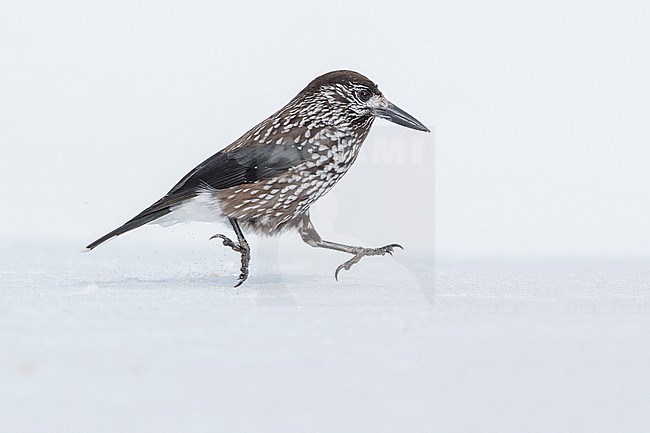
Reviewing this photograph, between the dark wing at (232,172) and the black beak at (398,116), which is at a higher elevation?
the black beak at (398,116)

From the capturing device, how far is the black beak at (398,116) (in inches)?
221

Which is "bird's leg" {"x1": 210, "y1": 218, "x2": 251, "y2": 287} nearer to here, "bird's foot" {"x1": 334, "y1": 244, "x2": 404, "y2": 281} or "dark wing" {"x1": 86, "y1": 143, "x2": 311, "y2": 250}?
"dark wing" {"x1": 86, "y1": 143, "x2": 311, "y2": 250}

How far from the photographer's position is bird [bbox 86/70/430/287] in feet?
17.3

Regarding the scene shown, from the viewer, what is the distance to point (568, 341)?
329 cm

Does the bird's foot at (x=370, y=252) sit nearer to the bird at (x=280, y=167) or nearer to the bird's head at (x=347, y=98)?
the bird at (x=280, y=167)

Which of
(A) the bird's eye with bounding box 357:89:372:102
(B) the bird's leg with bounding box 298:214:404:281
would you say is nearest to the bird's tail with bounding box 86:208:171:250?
(B) the bird's leg with bounding box 298:214:404:281

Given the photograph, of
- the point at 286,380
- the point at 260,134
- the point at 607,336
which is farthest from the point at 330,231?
the point at 286,380

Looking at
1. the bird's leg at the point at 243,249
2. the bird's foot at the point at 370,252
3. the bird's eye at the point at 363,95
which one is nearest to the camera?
the bird's leg at the point at 243,249

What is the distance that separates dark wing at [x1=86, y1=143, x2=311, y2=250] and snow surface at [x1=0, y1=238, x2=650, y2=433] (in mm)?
439

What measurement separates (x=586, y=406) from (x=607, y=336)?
35.6 inches

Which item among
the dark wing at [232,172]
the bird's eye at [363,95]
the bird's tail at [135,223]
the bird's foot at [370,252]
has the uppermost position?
the bird's eye at [363,95]

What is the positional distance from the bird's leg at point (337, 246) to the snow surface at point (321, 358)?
56cm

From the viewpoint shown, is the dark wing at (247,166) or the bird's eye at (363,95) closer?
the dark wing at (247,166)

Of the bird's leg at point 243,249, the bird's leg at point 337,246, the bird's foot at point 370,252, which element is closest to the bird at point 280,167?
the bird's leg at point 243,249
